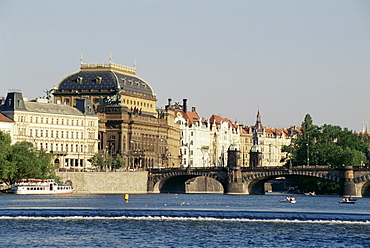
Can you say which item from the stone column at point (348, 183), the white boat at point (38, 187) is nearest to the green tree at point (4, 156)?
the white boat at point (38, 187)

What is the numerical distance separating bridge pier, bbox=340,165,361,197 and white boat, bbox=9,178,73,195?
4787 cm

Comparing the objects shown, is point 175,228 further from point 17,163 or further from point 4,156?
point 17,163

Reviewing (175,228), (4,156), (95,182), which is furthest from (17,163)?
(175,228)

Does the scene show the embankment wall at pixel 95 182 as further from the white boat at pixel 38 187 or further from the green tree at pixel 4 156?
the green tree at pixel 4 156

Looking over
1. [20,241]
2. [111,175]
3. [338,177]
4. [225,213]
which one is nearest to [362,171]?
[338,177]

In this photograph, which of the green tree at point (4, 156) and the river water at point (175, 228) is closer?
the river water at point (175, 228)

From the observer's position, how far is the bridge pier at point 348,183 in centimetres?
18375

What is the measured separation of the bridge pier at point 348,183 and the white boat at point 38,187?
4787cm

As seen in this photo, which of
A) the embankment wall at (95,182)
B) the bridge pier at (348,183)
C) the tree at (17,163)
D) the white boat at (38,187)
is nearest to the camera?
the tree at (17,163)

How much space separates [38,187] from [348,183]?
174 ft

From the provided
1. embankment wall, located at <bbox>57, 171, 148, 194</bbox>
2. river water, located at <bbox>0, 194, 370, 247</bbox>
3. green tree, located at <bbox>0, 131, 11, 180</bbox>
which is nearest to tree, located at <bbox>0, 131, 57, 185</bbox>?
green tree, located at <bbox>0, 131, 11, 180</bbox>

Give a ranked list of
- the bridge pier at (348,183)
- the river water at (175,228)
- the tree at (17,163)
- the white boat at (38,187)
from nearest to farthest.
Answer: the river water at (175,228) → the tree at (17,163) → the white boat at (38,187) → the bridge pier at (348,183)

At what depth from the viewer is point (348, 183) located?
604 feet

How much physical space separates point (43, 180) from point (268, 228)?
86058mm
